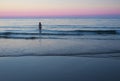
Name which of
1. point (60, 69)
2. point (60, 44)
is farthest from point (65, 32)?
point (60, 69)

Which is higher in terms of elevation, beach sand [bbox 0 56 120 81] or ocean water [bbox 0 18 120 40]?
beach sand [bbox 0 56 120 81]

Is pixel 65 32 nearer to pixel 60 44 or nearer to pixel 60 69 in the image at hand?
pixel 60 44

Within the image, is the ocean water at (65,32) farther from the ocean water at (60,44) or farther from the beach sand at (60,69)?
the beach sand at (60,69)

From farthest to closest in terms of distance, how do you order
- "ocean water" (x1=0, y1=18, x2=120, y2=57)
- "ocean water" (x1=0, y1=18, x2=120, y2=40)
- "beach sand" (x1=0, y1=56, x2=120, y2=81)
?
"ocean water" (x1=0, y1=18, x2=120, y2=40) → "ocean water" (x1=0, y1=18, x2=120, y2=57) → "beach sand" (x1=0, y1=56, x2=120, y2=81)

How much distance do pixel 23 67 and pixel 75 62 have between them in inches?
87.1

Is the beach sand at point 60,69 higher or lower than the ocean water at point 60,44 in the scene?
higher

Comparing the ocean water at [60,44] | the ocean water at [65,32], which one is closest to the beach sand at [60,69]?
the ocean water at [60,44]

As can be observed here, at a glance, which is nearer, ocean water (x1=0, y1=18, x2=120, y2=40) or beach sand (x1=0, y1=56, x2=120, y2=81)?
beach sand (x1=0, y1=56, x2=120, y2=81)

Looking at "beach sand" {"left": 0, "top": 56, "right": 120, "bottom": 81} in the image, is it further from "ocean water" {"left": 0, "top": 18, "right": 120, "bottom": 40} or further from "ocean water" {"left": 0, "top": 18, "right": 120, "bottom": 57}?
"ocean water" {"left": 0, "top": 18, "right": 120, "bottom": 40}

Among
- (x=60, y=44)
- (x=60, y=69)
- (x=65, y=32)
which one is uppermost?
(x=60, y=69)

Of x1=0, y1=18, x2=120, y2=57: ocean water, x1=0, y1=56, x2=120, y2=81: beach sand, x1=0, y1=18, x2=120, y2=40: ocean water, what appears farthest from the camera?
x1=0, y1=18, x2=120, y2=40: ocean water

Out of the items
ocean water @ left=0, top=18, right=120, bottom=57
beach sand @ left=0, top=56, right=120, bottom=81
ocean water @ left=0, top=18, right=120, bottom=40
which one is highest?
beach sand @ left=0, top=56, right=120, bottom=81

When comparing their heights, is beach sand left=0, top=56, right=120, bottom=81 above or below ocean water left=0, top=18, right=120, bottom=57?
above

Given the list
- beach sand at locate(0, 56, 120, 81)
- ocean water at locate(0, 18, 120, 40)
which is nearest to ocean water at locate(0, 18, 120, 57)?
ocean water at locate(0, 18, 120, 40)
